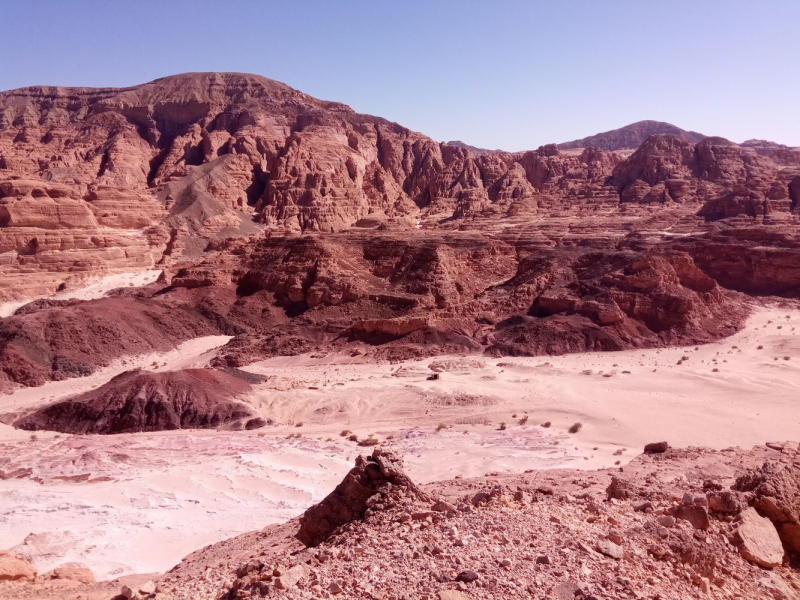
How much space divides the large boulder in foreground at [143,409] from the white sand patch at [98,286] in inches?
786

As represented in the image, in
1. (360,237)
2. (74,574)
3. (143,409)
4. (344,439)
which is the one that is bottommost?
(344,439)

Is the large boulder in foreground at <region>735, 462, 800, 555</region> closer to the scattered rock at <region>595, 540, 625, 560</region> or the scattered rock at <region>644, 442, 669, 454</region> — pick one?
the scattered rock at <region>595, 540, 625, 560</region>

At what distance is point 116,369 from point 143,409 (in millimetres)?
10558

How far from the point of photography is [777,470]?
37.7ft

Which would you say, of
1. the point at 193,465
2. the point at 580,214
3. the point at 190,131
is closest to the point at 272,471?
the point at 193,465

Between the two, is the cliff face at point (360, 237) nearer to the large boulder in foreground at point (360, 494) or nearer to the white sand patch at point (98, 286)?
the white sand patch at point (98, 286)

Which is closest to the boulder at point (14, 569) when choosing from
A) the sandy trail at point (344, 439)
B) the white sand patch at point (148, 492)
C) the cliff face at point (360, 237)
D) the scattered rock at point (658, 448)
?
the white sand patch at point (148, 492)

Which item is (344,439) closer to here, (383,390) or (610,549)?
(383,390)

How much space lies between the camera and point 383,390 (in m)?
31.0

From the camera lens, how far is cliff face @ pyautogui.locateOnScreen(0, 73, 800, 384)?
1608 inches

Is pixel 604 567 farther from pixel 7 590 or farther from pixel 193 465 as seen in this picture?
pixel 193 465

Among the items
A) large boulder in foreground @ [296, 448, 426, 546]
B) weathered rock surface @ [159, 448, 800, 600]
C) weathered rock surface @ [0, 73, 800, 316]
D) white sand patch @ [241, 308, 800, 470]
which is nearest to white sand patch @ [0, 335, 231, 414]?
white sand patch @ [241, 308, 800, 470]

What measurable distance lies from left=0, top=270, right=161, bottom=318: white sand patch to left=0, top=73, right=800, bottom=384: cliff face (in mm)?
1064

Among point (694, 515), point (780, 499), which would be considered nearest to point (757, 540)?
point (694, 515)
